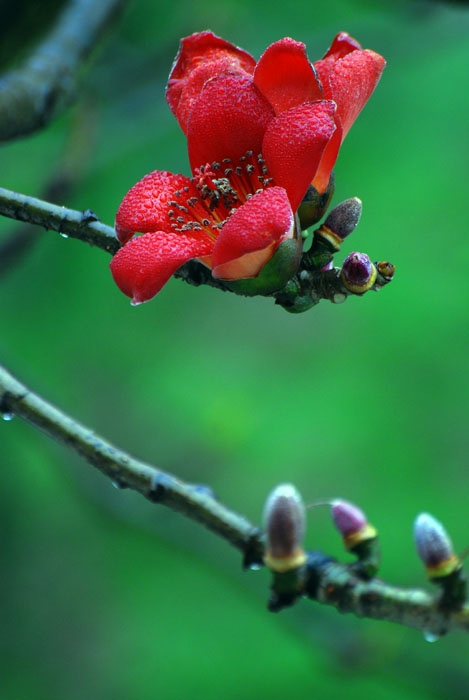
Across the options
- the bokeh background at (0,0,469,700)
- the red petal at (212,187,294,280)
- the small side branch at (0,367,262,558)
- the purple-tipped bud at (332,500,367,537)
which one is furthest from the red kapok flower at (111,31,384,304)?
the bokeh background at (0,0,469,700)

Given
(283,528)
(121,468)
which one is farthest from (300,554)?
(121,468)

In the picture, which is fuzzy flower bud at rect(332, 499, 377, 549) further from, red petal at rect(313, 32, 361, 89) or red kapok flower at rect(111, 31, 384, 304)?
red petal at rect(313, 32, 361, 89)

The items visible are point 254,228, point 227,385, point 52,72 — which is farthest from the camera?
point 227,385

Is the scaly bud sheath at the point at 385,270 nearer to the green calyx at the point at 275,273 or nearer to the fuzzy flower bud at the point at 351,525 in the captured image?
the green calyx at the point at 275,273

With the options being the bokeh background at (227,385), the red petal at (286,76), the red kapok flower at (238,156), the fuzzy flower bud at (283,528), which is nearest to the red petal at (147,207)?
the red kapok flower at (238,156)

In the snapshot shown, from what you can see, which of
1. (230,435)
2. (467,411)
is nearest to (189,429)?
(230,435)

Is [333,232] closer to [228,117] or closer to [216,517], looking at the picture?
[228,117]

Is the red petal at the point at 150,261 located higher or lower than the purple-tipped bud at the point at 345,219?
lower
